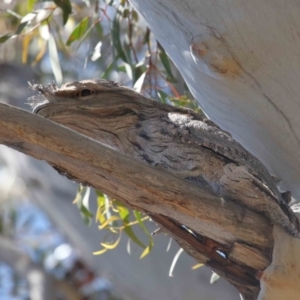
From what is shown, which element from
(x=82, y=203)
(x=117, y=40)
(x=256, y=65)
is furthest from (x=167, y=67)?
(x=256, y=65)

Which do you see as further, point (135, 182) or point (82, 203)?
point (82, 203)

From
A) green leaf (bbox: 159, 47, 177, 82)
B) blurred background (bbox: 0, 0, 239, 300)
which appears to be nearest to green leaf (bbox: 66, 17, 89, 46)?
blurred background (bbox: 0, 0, 239, 300)

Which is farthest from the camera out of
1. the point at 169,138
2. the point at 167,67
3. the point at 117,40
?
the point at 117,40

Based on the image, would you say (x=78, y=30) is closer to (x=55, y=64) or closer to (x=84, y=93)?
(x=55, y=64)

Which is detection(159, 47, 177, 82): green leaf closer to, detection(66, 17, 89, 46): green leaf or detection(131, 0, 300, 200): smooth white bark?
detection(66, 17, 89, 46): green leaf

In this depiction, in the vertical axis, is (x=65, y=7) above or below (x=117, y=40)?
above

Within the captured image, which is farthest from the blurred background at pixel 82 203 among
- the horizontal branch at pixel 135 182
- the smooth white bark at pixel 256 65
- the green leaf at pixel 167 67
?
the horizontal branch at pixel 135 182

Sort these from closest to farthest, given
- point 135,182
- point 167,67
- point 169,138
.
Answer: point 135,182 < point 169,138 < point 167,67

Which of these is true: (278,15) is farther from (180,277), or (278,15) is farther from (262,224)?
(180,277)
